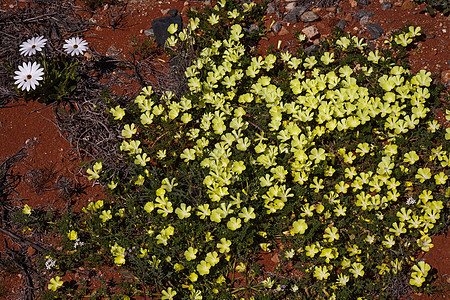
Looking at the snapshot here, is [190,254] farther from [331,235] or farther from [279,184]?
[331,235]

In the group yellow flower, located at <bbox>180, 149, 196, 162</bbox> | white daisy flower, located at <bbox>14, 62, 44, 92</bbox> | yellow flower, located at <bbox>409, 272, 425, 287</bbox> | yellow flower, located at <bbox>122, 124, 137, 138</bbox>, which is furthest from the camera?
white daisy flower, located at <bbox>14, 62, 44, 92</bbox>

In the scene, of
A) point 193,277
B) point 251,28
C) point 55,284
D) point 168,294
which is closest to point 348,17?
point 251,28

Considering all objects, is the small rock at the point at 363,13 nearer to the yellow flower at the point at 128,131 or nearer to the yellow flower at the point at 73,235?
the yellow flower at the point at 128,131

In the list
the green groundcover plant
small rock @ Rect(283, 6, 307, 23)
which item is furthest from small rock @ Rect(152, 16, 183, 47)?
small rock @ Rect(283, 6, 307, 23)

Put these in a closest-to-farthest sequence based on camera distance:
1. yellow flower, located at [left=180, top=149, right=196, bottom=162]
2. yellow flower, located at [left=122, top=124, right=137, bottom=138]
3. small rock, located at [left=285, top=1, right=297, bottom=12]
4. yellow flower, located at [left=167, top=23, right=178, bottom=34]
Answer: yellow flower, located at [left=180, top=149, right=196, bottom=162] → yellow flower, located at [left=122, top=124, right=137, bottom=138] → yellow flower, located at [left=167, top=23, right=178, bottom=34] → small rock, located at [left=285, top=1, right=297, bottom=12]

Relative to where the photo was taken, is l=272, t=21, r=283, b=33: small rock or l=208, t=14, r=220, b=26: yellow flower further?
l=272, t=21, r=283, b=33: small rock

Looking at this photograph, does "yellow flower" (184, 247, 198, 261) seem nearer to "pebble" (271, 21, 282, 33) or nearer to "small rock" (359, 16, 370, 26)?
"pebble" (271, 21, 282, 33)

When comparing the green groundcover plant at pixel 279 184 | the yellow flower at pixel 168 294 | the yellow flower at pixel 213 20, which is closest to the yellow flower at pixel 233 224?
the green groundcover plant at pixel 279 184
